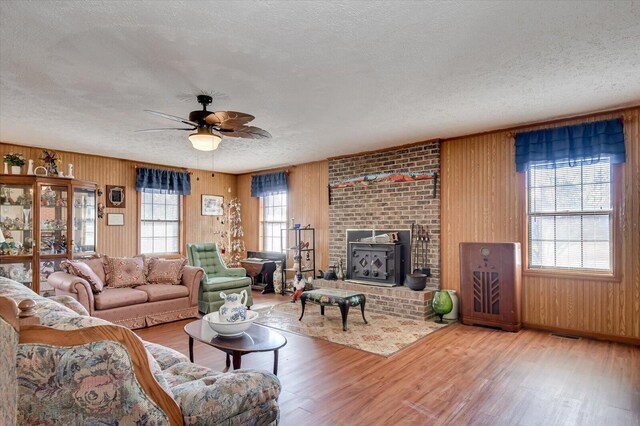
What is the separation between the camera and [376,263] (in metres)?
5.73

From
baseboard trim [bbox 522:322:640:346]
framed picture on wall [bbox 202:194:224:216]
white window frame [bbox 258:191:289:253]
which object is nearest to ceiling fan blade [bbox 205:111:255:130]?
baseboard trim [bbox 522:322:640:346]

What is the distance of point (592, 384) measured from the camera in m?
2.99

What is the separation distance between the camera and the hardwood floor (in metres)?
2.52

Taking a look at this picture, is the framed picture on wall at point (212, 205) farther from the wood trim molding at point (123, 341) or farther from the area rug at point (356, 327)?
the wood trim molding at point (123, 341)

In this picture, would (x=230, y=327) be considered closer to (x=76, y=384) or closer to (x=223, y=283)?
(x=76, y=384)

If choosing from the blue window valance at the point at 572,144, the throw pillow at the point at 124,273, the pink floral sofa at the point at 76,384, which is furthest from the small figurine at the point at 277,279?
the pink floral sofa at the point at 76,384

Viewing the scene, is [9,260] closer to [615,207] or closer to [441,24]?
[441,24]

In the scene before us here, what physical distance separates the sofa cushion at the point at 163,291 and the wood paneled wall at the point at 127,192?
204 centimetres

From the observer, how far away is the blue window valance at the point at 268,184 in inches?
294

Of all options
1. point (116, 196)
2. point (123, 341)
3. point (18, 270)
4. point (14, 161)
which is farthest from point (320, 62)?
point (116, 196)

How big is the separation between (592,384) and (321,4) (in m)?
3.43

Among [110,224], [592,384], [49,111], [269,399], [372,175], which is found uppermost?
[49,111]

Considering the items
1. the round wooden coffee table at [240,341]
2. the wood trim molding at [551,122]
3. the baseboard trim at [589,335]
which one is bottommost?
the baseboard trim at [589,335]

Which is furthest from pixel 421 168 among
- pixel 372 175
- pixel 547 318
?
pixel 547 318
